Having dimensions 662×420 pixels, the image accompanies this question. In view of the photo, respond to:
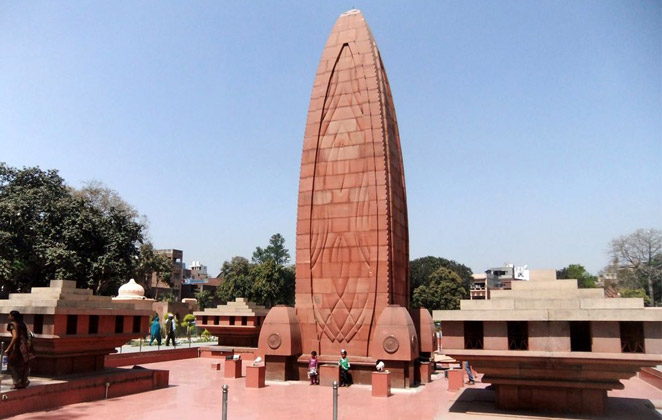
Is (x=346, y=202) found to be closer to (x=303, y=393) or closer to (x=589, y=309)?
(x=303, y=393)

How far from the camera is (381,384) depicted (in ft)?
44.5

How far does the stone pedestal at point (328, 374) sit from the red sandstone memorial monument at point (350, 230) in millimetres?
789

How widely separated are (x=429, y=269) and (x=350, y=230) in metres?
56.1

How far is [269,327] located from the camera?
16.3 meters

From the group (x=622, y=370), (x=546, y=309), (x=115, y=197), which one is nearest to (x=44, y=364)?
(x=546, y=309)

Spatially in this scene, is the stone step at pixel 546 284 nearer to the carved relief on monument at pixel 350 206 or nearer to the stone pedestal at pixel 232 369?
the carved relief on monument at pixel 350 206

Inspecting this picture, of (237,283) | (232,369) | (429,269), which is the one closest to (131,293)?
(232,369)

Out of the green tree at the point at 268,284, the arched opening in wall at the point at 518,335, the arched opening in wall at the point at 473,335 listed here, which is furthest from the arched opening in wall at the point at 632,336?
the green tree at the point at 268,284

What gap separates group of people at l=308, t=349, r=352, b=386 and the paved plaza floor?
28cm

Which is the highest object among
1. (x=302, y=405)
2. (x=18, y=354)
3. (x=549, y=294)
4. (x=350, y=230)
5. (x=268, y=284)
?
(x=350, y=230)

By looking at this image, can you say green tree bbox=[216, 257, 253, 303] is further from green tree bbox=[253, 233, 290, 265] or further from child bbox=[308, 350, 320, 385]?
child bbox=[308, 350, 320, 385]

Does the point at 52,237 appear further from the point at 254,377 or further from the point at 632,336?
the point at 632,336

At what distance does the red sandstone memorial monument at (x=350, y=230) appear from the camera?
52.5 ft

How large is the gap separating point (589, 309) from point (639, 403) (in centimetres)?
351
